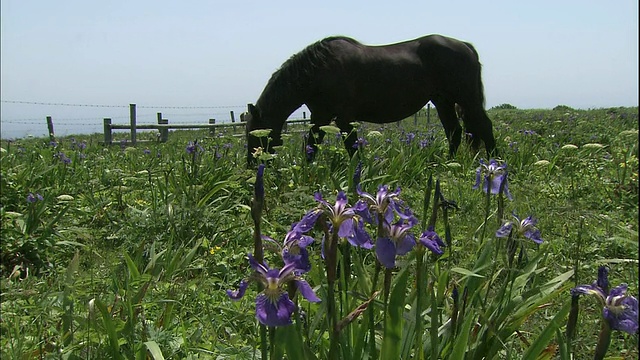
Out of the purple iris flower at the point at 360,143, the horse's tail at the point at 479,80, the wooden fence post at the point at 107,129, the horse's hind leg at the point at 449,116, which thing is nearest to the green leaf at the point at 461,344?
the purple iris flower at the point at 360,143

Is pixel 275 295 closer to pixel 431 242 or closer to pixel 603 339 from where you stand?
pixel 431 242

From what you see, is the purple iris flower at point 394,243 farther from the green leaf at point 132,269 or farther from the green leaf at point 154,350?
the green leaf at point 132,269

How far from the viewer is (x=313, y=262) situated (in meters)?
1.93

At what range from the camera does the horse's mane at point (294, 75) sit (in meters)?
5.92

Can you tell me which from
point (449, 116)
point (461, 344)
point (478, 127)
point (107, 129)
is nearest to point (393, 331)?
point (461, 344)

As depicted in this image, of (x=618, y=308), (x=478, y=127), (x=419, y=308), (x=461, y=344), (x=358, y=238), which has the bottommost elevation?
(x=461, y=344)

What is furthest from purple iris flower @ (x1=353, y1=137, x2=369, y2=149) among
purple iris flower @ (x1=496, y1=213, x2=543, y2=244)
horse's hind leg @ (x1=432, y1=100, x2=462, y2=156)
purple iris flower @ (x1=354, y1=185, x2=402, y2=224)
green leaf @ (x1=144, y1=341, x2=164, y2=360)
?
purple iris flower @ (x1=354, y1=185, x2=402, y2=224)

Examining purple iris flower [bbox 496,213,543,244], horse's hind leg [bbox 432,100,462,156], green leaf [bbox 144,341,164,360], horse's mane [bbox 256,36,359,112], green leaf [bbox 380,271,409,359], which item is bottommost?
green leaf [bbox 144,341,164,360]

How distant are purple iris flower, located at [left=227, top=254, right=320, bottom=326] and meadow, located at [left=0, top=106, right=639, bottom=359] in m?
0.01

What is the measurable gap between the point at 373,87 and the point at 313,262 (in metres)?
4.87

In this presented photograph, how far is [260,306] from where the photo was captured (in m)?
0.95

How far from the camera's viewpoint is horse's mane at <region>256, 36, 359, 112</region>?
5922 mm

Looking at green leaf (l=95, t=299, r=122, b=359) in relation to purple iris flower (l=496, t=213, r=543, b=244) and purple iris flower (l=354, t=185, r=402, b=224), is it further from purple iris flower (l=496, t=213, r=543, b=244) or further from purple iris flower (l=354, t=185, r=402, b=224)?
purple iris flower (l=496, t=213, r=543, b=244)

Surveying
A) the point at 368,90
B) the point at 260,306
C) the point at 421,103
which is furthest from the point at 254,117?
the point at 260,306
